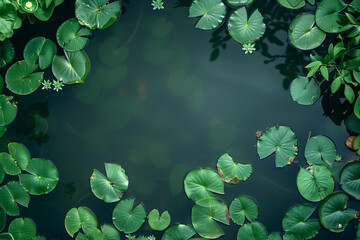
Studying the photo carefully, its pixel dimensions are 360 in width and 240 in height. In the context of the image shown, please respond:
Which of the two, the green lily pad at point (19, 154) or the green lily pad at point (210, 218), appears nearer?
the green lily pad at point (210, 218)

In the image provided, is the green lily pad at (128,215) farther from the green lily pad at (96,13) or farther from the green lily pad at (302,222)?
the green lily pad at (96,13)

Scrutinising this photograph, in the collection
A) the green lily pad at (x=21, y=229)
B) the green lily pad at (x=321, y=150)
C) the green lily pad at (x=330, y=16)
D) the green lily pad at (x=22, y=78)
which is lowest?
the green lily pad at (x=21, y=229)

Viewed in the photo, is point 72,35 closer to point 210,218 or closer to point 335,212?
point 210,218

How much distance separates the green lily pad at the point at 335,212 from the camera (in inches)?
77.5

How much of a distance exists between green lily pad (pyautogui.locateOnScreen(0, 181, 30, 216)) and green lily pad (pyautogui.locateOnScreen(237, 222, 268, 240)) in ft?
5.25

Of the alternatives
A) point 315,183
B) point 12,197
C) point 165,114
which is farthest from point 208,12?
point 12,197

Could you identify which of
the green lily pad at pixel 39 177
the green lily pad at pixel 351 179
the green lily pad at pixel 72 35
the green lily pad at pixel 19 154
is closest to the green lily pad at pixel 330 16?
the green lily pad at pixel 351 179

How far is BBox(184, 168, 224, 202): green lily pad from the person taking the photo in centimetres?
207

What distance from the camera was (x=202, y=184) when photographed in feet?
6.85

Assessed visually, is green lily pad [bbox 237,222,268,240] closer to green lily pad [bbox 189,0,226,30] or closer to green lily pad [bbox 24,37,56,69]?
green lily pad [bbox 189,0,226,30]

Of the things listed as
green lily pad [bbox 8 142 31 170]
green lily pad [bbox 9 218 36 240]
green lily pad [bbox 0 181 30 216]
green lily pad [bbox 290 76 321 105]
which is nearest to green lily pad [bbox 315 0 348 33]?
green lily pad [bbox 290 76 321 105]

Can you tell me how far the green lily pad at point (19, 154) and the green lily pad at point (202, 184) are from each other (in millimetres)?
1196

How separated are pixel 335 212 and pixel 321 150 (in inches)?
16.8

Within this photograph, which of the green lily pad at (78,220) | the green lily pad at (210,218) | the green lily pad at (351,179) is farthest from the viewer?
the green lily pad at (78,220)
